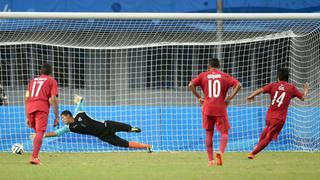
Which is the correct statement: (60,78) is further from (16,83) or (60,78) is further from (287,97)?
(287,97)

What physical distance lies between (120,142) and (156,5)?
403 inches

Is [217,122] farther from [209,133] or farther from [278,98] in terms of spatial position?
[278,98]

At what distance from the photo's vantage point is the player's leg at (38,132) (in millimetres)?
13711

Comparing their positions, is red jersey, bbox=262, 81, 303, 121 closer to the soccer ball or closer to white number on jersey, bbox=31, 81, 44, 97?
white number on jersey, bbox=31, 81, 44, 97

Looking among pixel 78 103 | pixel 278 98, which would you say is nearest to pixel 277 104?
pixel 278 98

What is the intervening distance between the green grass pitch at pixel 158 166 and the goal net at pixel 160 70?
4.59ft

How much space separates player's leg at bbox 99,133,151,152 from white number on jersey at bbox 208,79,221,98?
13.4 ft

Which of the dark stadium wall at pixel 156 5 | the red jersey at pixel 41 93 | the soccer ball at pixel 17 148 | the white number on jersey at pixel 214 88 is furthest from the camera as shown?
Answer: the dark stadium wall at pixel 156 5

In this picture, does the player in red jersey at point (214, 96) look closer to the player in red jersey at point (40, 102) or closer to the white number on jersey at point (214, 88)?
the white number on jersey at point (214, 88)

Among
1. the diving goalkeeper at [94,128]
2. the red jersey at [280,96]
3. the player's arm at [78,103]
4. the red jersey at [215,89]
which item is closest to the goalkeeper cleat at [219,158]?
the red jersey at [215,89]

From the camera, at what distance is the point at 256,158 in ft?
52.2

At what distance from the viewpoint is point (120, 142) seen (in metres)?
17.5

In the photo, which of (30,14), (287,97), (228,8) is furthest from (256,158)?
(228,8)

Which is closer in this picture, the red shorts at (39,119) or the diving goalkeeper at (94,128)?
the red shorts at (39,119)
